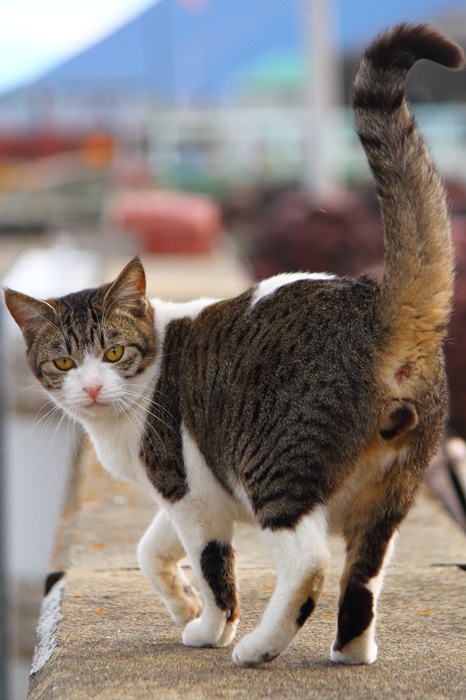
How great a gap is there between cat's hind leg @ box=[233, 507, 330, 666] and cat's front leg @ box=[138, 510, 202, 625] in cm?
57

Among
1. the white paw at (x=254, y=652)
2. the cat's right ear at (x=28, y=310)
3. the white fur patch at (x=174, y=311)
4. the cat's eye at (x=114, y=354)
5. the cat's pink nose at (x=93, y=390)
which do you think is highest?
the cat's right ear at (x=28, y=310)

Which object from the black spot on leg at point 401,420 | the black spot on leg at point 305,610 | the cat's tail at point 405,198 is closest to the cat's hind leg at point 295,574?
the black spot on leg at point 305,610

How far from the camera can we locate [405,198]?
110 inches

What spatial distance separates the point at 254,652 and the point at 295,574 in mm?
278

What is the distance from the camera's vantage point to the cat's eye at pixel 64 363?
3180 millimetres

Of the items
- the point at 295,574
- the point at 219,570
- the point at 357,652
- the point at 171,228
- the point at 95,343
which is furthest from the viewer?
the point at 171,228

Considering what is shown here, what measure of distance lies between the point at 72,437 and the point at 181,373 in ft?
12.7

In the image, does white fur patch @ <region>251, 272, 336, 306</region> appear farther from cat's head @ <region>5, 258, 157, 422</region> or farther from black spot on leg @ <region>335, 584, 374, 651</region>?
black spot on leg @ <region>335, 584, 374, 651</region>

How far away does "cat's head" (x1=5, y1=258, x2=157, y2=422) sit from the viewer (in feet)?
10.3

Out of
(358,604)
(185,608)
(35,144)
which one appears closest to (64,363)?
(185,608)

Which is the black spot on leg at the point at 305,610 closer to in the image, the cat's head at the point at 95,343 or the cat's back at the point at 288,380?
the cat's back at the point at 288,380

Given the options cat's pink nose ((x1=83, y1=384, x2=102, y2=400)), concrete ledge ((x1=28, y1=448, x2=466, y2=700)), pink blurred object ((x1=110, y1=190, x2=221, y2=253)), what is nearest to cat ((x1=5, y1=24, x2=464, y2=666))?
cat's pink nose ((x1=83, y1=384, x2=102, y2=400))

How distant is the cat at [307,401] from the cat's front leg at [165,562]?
0.12 m

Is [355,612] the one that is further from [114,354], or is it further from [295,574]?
[114,354]
